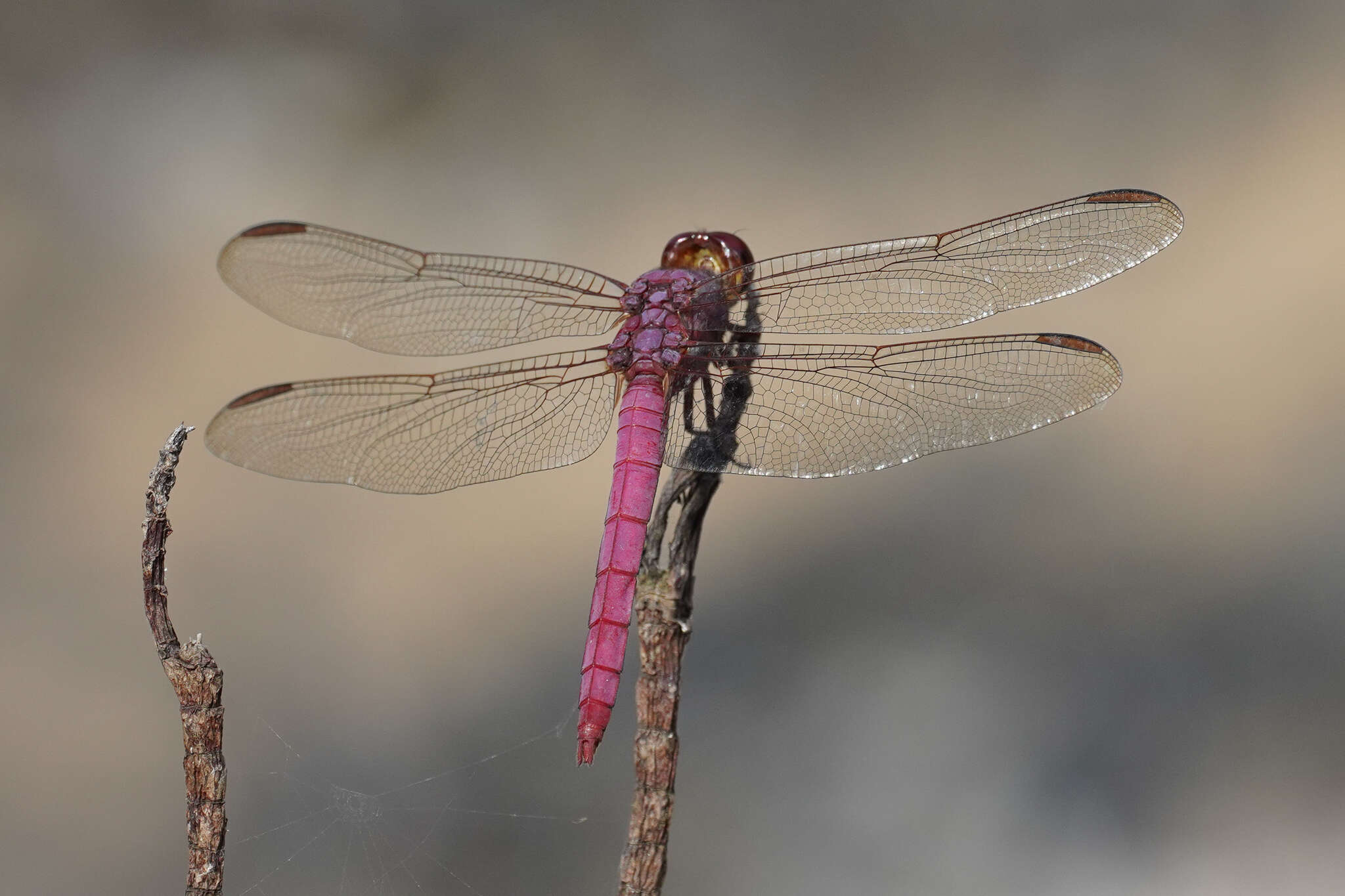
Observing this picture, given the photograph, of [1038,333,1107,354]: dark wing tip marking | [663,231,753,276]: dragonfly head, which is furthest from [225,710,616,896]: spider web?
[1038,333,1107,354]: dark wing tip marking

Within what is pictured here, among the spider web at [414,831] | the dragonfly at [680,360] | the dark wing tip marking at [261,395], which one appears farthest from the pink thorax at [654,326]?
the spider web at [414,831]

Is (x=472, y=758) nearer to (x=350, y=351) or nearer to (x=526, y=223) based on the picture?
(x=350, y=351)

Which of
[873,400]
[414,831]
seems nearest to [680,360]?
[873,400]

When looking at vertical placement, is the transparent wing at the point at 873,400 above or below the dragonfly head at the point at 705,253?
below

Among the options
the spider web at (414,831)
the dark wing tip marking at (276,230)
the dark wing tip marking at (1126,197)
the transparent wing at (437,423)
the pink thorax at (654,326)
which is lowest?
the spider web at (414,831)

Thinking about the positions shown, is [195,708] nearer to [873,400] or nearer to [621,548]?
[621,548]

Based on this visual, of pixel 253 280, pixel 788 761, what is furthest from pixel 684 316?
pixel 788 761

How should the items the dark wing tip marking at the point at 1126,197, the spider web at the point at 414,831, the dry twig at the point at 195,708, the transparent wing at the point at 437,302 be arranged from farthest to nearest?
the spider web at the point at 414,831 < the transparent wing at the point at 437,302 < the dark wing tip marking at the point at 1126,197 < the dry twig at the point at 195,708

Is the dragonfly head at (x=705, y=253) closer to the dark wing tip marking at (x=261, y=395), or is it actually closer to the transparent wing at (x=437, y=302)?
the transparent wing at (x=437, y=302)
